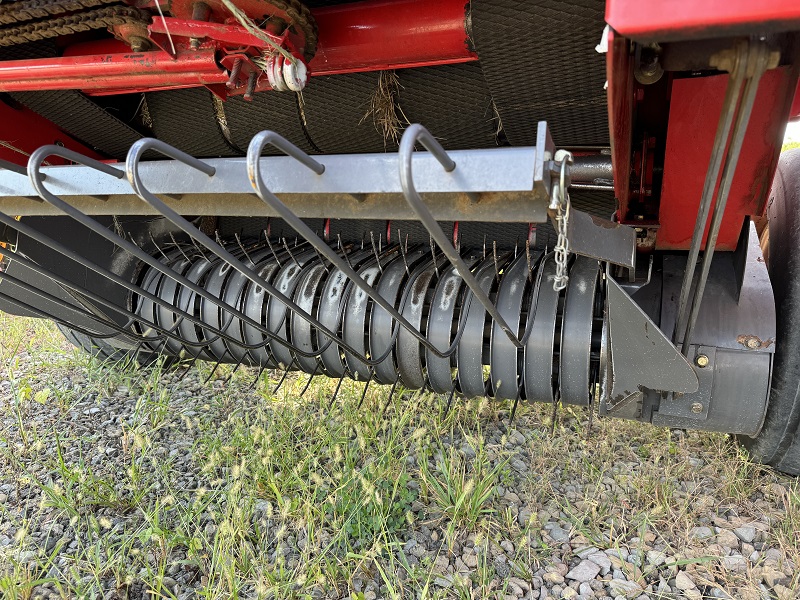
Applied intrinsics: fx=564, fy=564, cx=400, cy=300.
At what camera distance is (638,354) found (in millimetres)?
1308

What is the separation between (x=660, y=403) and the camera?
1501 millimetres

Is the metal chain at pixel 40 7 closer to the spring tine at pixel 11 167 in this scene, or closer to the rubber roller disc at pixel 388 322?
the spring tine at pixel 11 167

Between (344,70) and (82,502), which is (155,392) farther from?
(344,70)

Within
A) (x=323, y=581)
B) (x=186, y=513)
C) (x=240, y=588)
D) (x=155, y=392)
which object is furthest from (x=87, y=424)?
(x=323, y=581)

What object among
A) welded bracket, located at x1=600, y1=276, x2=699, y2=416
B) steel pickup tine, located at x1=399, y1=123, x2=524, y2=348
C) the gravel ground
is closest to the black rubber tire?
the gravel ground

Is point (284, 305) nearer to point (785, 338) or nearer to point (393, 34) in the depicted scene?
point (393, 34)

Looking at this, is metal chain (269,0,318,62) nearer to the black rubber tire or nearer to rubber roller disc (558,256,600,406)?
rubber roller disc (558,256,600,406)

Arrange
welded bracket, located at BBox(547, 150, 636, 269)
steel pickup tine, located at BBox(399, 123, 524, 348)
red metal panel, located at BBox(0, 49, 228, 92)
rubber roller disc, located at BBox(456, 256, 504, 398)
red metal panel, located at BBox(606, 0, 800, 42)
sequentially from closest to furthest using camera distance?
red metal panel, located at BBox(606, 0, 800, 42) → steel pickup tine, located at BBox(399, 123, 524, 348) → welded bracket, located at BBox(547, 150, 636, 269) → red metal panel, located at BBox(0, 49, 228, 92) → rubber roller disc, located at BBox(456, 256, 504, 398)

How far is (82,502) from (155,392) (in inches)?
30.7

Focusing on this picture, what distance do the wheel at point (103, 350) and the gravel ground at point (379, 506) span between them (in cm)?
32

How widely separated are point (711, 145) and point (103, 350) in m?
2.62

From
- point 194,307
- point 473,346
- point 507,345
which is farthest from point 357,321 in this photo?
point 194,307

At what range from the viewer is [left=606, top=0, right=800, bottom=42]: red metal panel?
0.66 metres

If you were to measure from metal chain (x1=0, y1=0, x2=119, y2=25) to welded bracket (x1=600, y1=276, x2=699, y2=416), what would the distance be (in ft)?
4.05
